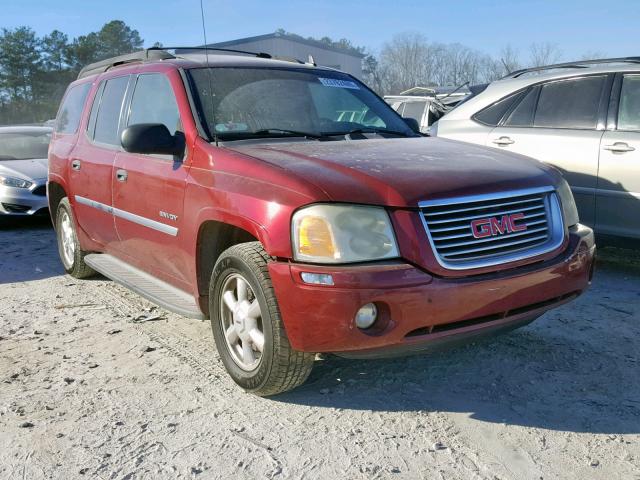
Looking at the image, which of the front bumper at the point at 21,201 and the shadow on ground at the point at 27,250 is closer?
the shadow on ground at the point at 27,250

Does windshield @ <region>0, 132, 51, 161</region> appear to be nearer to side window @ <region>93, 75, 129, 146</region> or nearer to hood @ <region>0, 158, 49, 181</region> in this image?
hood @ <region>0, 158, 49, 181</region>

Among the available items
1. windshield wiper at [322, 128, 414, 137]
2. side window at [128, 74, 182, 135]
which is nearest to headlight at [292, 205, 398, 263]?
windshield wiper at [322, 128, 414, 137]

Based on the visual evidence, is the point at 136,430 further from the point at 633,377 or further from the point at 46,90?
the point at 46,90

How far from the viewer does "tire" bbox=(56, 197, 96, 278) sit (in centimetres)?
559

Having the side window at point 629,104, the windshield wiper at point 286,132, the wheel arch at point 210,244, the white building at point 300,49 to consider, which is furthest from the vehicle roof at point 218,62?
the white building at point 300,49

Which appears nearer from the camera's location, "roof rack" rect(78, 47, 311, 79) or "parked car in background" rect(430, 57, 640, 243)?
"roof rack" rect(78, 47, 311, 79)

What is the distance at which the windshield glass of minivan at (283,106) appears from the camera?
380 cm

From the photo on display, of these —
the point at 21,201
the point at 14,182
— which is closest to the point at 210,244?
the point at 21,201

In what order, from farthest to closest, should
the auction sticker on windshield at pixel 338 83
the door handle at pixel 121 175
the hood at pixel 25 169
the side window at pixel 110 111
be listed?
the hood at pixel 25 169 < the side window at pixel 110 111 < the auction sticker on windshield at pixel 338 83 < the door handle at pixel 121 175

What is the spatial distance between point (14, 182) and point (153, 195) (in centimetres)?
564

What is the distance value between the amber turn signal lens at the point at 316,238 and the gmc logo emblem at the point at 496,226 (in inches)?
26.7

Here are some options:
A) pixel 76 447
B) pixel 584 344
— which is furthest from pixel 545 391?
pixel 76 447

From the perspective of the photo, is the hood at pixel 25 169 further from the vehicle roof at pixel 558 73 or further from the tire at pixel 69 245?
the vehicle roof at pixel 558 73

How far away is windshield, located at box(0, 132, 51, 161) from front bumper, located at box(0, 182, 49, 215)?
1.27 metres
